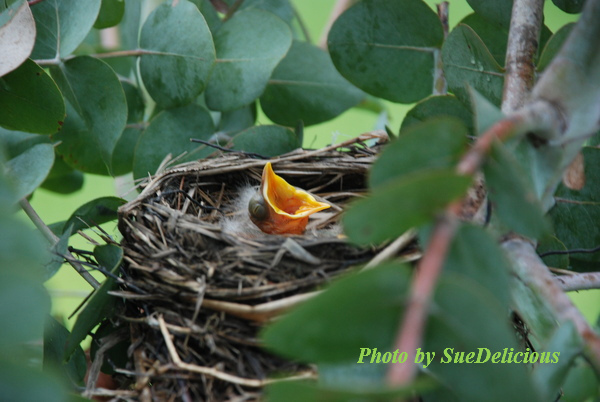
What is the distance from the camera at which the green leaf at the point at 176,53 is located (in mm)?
1004

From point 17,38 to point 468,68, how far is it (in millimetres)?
661

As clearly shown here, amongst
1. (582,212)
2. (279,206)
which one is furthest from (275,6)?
(582,212)

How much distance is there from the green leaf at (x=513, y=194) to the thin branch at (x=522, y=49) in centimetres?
35

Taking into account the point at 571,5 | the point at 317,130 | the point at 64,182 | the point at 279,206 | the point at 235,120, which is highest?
the point at 571,5

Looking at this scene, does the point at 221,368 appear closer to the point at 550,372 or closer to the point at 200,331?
the point at 200,331

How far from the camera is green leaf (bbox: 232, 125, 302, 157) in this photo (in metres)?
1.18

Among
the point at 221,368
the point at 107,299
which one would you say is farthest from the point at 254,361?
the point at 107,299

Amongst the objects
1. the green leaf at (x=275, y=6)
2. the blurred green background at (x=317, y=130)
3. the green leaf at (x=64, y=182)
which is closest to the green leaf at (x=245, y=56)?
the green leaf at (x=275, y=6)

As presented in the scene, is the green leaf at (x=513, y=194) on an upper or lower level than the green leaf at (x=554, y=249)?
upper

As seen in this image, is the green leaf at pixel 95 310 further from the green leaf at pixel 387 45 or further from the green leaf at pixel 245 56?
the green leaf at pixel 387 45

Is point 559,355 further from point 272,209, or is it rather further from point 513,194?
point 272,209

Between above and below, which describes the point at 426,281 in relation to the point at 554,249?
above

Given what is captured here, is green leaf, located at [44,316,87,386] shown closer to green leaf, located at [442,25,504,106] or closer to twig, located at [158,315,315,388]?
twig, located at [158,315,315,388]

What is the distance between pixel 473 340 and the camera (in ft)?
1.29
